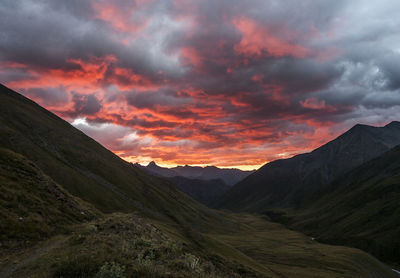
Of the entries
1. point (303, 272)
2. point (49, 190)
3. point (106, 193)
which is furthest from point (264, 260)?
point (49, 190)

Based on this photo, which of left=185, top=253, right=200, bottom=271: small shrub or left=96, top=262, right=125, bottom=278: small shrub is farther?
left=185, top=253, right=200, bottom=271: small shrub

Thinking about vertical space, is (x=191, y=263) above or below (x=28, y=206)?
above

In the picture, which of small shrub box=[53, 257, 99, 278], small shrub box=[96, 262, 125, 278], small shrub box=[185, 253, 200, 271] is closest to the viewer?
small shrub box=[96, 262, 125, 278]

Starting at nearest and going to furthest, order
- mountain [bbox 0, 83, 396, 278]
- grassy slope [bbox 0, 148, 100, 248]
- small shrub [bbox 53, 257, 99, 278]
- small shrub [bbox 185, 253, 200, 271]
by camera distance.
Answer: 1. small shrub [bbox 53, 257, 99, 278]
2. mountain [bbox 0, 83, 396, 278]
3. small shrub [bbox 185, 253, 200, 271]
4. grassy slope [bbox 0, 148, 100, 248]

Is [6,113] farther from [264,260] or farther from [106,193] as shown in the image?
[264,260]

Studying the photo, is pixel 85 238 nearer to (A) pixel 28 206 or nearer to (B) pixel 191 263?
(B) pixel 191 263

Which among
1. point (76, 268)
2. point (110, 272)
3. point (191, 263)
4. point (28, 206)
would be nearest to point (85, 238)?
point (76, 268)

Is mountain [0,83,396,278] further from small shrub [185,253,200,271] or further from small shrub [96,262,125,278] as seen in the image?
small shrub [185,253,200,271]

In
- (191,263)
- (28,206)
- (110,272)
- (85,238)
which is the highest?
(110,272)

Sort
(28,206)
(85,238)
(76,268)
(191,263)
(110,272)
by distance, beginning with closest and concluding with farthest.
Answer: (110,272) < (76,268) < (191,263) < (85,238) < (28,206)

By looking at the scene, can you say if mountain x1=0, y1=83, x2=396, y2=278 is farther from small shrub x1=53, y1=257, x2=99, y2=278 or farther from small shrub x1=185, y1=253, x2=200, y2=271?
small shrub x1=185, y1=253, x2=200, y2=271

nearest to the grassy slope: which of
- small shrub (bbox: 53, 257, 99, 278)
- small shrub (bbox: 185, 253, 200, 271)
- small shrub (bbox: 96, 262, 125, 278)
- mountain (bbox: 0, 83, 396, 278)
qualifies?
mountain (bbox: 0, 83, 396, 278)

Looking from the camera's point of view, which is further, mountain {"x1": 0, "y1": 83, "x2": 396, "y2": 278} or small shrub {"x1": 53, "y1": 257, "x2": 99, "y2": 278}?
mountain {"x1": 0, "y1": 83, "x2": 396, "y2": 278}

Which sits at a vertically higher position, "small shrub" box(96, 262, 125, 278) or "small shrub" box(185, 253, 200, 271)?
"small shrub" box(96, 262, 125, 278)
